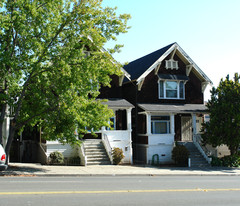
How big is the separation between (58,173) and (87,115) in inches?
139

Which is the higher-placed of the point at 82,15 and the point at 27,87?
the point at 82,15

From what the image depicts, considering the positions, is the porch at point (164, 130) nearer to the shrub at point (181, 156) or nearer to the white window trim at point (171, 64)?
the shrub at point (181, 156)

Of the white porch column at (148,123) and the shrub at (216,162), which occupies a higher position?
the white porch column at (148,123)

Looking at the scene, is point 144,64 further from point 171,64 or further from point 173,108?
point 173,108

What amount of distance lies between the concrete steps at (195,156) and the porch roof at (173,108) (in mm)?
2802

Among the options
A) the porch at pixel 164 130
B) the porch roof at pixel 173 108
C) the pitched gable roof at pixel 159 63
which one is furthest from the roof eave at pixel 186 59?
the porch at pixel 164 130

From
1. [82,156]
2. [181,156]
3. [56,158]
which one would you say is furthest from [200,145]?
[56,158]

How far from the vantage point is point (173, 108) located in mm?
27656

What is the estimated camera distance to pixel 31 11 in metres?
17.2

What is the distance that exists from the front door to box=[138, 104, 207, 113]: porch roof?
1.41 m

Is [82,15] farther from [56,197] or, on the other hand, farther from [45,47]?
[56,197]

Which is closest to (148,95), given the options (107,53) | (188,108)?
(188,108)

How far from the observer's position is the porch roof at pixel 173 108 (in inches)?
1043

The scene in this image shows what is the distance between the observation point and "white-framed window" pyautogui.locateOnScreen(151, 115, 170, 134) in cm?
2817
